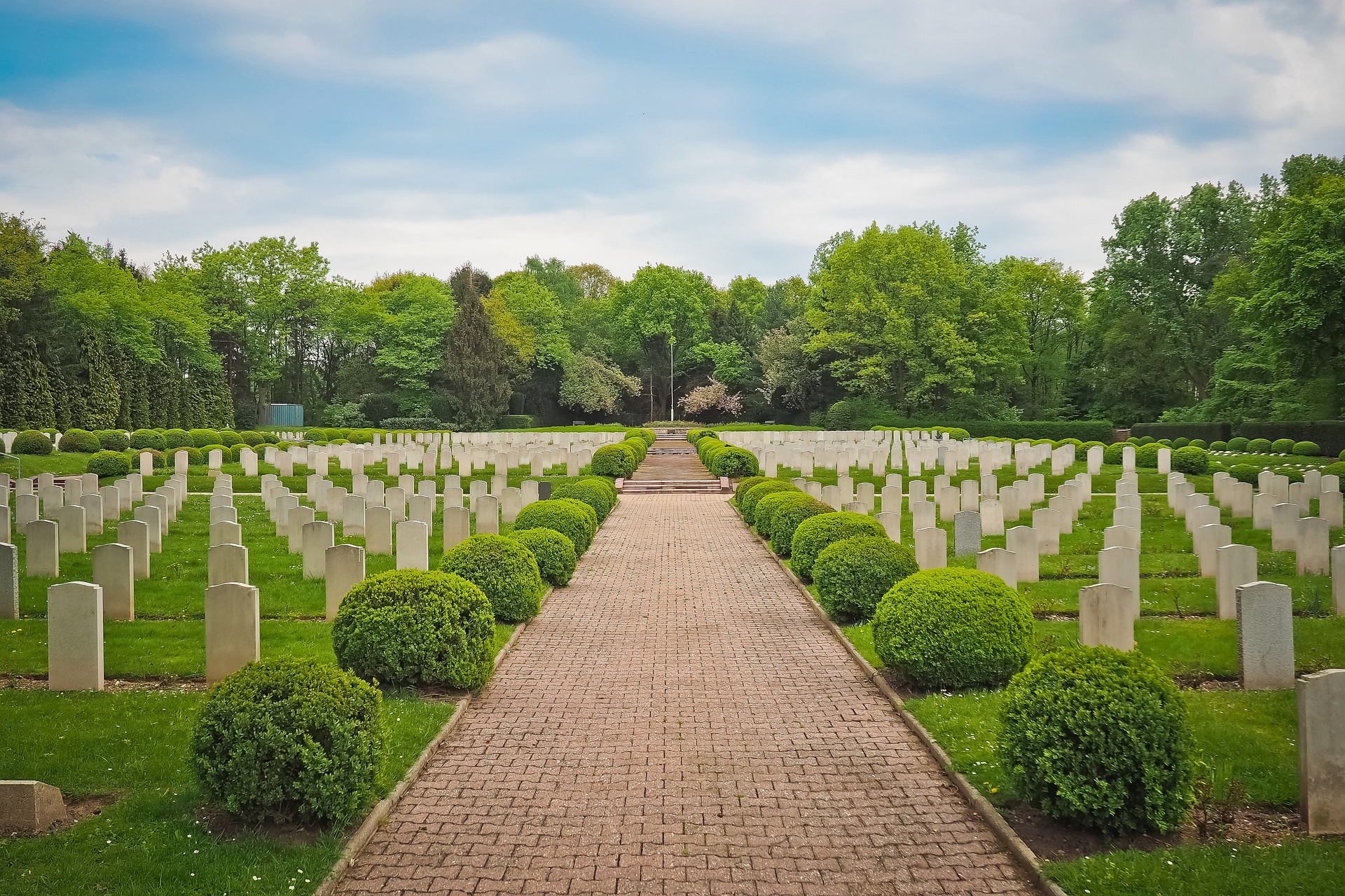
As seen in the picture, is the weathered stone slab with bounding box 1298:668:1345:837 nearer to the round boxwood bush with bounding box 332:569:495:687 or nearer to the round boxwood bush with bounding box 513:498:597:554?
the round boxwood bush with bounding box 332:569:495:687

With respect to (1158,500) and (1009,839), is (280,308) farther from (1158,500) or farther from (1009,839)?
(1009,839)

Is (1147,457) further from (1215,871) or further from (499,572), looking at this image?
(1215,871)

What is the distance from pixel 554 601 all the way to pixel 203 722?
23.6ft

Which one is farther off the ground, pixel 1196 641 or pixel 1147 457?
pixel 1147 457

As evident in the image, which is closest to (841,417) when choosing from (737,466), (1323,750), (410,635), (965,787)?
(737,466)

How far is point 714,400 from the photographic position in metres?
75.9

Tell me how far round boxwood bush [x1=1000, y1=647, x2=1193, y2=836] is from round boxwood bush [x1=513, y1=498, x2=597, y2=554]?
9.42 metres

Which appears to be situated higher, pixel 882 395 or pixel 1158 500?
pixel 882 395

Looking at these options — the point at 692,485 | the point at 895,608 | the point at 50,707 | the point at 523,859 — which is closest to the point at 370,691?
the point at 523,859

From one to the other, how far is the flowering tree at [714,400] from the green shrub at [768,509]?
57665mm

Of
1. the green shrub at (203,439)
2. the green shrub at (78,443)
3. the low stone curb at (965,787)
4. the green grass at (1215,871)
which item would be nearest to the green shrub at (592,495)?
the low stone curb at (965,787)

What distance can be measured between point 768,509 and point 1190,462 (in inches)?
757

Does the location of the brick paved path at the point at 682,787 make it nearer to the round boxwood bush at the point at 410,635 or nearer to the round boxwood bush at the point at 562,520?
the round boxwood bush at the point at 410,635

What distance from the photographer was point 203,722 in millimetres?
5168
